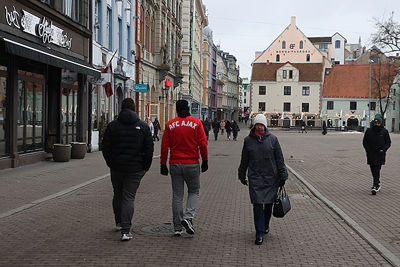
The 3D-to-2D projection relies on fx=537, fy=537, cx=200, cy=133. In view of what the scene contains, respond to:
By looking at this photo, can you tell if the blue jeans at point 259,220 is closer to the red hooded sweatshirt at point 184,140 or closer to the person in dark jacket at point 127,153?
the red hooded sweatshirt at point 184,140

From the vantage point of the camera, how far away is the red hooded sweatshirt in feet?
23.0

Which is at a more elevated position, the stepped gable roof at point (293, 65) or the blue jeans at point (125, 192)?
the stepped gable roof at point (293, 65)

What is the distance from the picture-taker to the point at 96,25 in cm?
2366

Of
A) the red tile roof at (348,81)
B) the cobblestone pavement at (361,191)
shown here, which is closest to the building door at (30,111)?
the cobblestone pavement at (361,191)

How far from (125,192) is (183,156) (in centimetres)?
88

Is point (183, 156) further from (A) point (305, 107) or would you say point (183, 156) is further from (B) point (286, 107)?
(B) point (286, 107)

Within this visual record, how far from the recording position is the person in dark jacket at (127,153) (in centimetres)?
679

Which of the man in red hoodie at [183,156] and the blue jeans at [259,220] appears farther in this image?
the man in red hoodie at [183,156]

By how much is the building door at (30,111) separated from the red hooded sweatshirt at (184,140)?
1012 centimetres

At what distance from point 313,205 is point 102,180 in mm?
5734

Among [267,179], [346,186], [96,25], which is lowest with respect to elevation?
[346,186]

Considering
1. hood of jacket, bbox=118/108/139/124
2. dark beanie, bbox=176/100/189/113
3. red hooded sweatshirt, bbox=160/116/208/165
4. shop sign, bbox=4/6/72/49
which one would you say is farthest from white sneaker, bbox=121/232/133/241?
shop sign, bbox=4/6/72/49

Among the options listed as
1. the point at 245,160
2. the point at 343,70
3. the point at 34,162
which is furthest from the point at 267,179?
the point at 343,70

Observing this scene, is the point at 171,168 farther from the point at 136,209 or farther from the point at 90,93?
the point at 90,93
